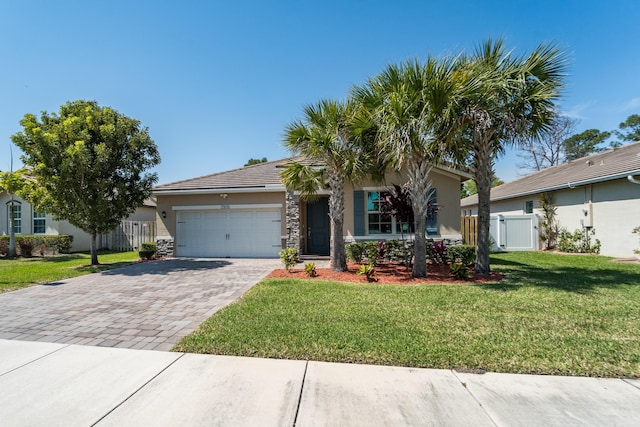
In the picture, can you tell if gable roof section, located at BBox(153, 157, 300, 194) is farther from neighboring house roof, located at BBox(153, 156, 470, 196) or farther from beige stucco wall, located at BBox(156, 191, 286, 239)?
beige stucco wall, located at BBox(156, 191, 286, 239)

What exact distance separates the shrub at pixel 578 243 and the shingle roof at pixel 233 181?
1356 centimetres

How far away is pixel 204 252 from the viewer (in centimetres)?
1436

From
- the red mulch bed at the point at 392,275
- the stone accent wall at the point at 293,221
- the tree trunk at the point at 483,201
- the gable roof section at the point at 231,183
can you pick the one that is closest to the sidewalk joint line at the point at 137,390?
the red mulch bed at the point at 392,275

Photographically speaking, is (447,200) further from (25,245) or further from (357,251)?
(25,245)

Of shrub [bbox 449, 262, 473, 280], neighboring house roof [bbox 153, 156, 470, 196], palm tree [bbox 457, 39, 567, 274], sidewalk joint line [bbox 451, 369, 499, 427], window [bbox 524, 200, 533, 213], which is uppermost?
palm tree [bbox 457, 39, 567, 274]

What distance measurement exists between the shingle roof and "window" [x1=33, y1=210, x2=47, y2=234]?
7.91m

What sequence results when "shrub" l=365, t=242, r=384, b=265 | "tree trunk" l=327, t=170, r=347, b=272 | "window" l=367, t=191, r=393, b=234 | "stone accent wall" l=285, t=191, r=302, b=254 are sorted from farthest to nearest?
"stone accent wall" l=285, t=191, r=302, b=254, "window" l=367, t=191, r=393, b=234, "shrub" l=365, t=242, r=384, b=265, "tree trunk" l=327, t=170, r=347, b=272

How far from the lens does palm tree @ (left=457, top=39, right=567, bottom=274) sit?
7.52 m

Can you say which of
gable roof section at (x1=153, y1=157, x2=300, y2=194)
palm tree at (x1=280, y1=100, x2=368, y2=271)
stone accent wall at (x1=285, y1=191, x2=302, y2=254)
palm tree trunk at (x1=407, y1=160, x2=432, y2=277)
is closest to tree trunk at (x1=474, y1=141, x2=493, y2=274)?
palm tree trunk at (x1=407, y1=160, x2=432, y2=277)

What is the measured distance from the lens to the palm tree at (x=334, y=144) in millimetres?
8828

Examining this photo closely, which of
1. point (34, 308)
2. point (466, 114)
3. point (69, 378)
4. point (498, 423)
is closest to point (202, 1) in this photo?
point (466, 114)

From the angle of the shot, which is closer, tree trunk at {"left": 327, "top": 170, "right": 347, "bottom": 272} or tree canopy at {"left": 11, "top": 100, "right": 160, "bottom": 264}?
tree trunk at {"left": 327, "top": 170, "right": 347, "bottom": 272}

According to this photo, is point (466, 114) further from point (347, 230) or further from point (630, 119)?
point (630, 119)

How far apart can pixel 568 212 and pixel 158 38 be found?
19199mm
